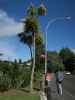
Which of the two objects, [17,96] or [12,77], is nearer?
[17,96]

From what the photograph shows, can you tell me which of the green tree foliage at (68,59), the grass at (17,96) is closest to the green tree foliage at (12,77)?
the grass at (17,96)

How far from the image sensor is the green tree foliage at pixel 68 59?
166m

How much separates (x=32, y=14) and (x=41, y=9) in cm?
93

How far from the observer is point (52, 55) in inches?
6058

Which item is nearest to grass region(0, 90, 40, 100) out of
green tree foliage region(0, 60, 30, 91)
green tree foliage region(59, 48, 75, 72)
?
green tree foliage region(0, 60, 30, 91)

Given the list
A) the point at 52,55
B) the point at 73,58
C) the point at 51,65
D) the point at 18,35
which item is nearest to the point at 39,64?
the point at 18,35

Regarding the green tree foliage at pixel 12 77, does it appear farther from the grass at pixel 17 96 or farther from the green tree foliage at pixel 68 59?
the green tree foliage at pixel 68 59

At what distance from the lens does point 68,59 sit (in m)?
170

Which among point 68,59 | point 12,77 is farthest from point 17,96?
point 68,59

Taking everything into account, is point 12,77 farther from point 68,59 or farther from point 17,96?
point 68,59

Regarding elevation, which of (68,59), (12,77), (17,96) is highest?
(68,59)

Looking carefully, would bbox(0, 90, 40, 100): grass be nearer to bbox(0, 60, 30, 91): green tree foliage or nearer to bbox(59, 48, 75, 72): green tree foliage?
bbox(0, 60, 30, 91): green tree foliage

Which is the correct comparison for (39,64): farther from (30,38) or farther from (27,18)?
(27,18)

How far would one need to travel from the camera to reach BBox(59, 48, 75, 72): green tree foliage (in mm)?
165750
